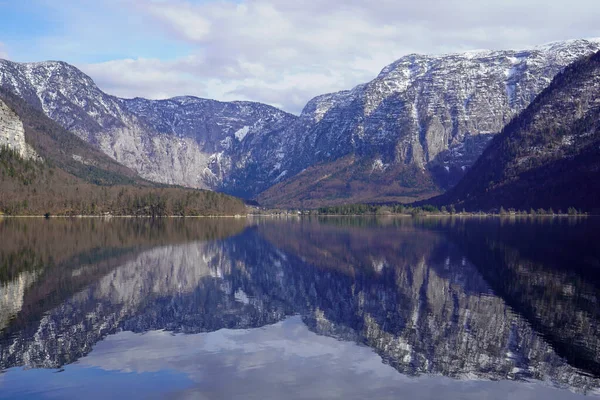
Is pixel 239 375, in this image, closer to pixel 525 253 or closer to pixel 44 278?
pixel 44 278

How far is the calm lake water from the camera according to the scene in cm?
2705

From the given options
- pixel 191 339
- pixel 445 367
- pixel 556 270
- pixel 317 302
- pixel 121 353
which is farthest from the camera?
pixel 556 270

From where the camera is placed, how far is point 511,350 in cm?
3244

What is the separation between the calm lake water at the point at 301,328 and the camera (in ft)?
88.7

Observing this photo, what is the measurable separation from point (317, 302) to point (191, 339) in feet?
47.4

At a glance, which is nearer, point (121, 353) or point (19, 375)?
point (19, 375)

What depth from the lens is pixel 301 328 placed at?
38.7 meters

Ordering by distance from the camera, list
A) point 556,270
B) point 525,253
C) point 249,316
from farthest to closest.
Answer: point 525,253 → point 556,270 → point 249,316

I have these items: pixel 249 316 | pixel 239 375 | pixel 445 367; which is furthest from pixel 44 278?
pixel 445 367

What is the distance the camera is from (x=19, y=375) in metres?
27.6

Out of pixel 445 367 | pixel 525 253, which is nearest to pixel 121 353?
pixel 445 367

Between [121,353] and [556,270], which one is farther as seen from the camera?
[556,270]

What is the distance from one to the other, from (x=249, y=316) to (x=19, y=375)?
1784cm

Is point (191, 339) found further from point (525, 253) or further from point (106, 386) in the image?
point (525, 253)
